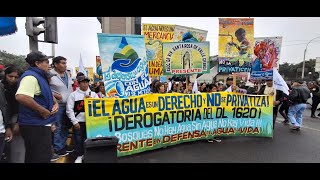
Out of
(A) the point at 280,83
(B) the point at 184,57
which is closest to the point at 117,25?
(B) the point at 184,57

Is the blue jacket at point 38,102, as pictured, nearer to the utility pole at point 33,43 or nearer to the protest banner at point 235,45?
the utility pole at point 33,43

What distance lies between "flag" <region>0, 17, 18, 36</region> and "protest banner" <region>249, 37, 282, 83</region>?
276 inches

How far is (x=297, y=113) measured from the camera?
25.9 ft

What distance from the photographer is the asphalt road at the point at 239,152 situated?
4.68 meters

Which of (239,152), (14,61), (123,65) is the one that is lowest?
(239,152)

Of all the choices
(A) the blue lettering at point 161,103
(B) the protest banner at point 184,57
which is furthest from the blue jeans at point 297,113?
(A) the blue lettering at point 161,103

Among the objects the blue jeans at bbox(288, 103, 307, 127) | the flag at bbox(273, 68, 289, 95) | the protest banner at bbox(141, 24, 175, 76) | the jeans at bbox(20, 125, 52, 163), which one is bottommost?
the blue jeans at bbox(288, 103, 307, 127)

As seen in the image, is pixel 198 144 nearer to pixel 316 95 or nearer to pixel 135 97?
pixel 135 97

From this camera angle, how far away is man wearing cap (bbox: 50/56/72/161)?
4.24 m

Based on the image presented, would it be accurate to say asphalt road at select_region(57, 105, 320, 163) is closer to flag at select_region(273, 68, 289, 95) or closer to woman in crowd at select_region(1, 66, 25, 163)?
woman in crowd at select_region(1, 66, 25, 163)

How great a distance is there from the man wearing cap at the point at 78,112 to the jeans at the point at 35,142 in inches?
45.4

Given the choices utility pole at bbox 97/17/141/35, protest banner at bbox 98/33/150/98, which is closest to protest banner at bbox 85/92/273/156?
protest banner at bbox 98/33/150/98

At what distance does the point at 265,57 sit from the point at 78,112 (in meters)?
6.27

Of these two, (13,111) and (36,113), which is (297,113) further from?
(13,111)
